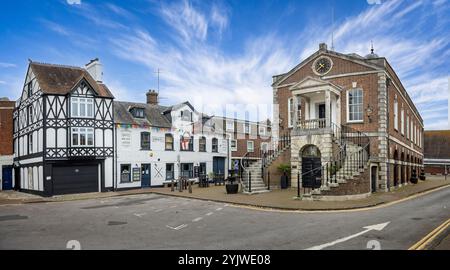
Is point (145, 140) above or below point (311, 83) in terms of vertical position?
below

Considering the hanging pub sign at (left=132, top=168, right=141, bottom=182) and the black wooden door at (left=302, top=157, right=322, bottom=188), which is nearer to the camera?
the black wooden door at (left=302, top=157, right=322, bottom=188)

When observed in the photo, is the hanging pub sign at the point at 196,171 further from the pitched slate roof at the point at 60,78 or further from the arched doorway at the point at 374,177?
the arched doorway at the point at 374,177

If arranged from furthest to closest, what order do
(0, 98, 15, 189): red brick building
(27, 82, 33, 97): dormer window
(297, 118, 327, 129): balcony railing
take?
(0, 98, 15, 189): red brick building < (27, 82, 33, 97): dormer window < (297, 118, 327, 129): balcony railing

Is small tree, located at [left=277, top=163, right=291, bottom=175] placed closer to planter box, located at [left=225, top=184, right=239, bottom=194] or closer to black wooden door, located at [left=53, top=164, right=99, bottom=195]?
planter box, located at [left=225, top=184, right=239, bottom=194]

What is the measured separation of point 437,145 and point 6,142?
63637 mm

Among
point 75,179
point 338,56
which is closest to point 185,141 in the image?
point 75,179

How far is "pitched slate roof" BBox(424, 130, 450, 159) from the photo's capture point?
5883 cm

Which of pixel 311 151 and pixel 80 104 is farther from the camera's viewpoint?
pixel 80 104

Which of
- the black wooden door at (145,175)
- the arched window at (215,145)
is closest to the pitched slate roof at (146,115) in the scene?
the black wooden door at (145,175)

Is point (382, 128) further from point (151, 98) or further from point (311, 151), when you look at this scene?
point (151, 98)

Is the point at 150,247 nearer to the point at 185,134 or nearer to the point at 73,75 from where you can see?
the point at 73,75

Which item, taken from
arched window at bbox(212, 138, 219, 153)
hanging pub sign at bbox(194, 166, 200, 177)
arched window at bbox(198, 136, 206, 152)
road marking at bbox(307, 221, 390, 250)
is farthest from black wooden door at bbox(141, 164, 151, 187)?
road marking at bbox(307, 221, 390, 250)

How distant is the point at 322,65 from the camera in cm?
2478

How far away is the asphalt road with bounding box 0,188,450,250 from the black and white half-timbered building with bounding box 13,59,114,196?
10144 millimetres
